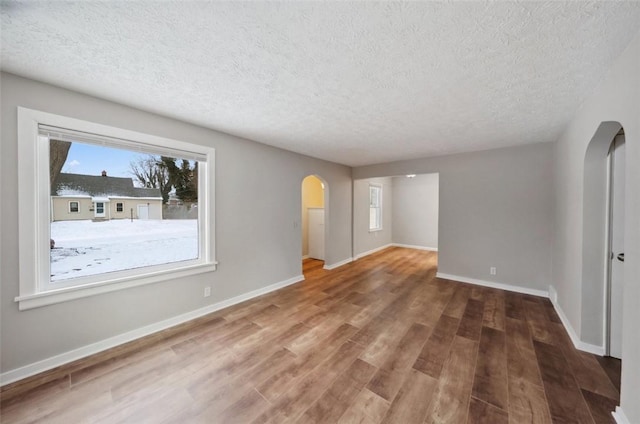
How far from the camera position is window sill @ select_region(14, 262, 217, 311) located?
1823mm

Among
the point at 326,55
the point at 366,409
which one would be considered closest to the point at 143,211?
the point at 326,55

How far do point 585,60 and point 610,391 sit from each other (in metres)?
2.38

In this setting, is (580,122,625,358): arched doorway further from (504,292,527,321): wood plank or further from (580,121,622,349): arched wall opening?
(504,292,527,321): wood plank

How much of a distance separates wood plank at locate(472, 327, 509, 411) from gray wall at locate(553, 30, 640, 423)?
0.61 meters

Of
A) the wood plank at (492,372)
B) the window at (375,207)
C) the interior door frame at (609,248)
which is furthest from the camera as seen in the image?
the window at (375,207)

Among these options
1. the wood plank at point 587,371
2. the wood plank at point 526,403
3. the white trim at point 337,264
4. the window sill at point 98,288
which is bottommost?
the wood plank at point 526,403

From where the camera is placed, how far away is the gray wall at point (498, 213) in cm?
347

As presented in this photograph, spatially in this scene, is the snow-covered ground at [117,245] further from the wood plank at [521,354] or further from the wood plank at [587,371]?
the wood plank at [587,371]

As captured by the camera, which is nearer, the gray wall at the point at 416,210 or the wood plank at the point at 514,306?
the wood plank at the point at 514,306

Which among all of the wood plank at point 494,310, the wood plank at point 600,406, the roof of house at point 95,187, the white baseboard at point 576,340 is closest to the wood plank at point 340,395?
the wood plank at point 600,406

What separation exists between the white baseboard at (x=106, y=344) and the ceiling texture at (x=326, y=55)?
7.65 feet

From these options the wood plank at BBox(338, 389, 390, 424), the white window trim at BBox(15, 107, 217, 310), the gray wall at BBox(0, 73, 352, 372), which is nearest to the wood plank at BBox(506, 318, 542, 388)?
the wood plank at BBox(338, 389, 390, 424)

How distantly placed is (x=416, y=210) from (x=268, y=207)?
5493mm

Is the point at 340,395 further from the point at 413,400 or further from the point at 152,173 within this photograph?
the point at 152,173
